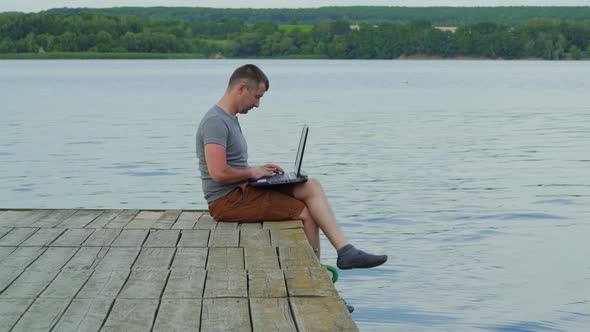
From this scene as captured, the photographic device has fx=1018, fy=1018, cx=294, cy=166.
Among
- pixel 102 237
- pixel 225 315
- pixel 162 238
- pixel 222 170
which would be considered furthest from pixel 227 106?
pixel 225 315

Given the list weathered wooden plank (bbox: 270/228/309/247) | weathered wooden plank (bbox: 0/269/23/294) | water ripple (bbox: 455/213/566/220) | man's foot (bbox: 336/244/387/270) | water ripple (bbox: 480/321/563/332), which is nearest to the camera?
weathered wooden plank (bbox: 0/269/23/294)

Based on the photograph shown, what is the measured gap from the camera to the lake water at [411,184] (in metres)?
8.33

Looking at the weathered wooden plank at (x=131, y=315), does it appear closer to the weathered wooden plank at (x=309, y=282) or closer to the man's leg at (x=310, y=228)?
the weathered wooden plank at (x=309, y=282)

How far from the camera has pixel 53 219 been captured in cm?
732

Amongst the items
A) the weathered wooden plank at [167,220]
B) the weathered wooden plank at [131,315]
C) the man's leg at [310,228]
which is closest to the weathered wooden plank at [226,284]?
the weathered wooden plank at [131,315]

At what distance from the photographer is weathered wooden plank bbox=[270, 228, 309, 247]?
6.07m

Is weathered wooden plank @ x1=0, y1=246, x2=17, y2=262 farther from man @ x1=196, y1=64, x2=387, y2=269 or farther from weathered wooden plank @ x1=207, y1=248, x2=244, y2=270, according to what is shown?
man @ x1=196, y1=64, x2=387, y2=269

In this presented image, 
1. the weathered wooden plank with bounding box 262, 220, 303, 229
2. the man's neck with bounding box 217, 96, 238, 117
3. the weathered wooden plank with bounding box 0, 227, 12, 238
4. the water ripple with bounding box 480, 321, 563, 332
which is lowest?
the water ripple with bounding box 480, 321, 563, 332


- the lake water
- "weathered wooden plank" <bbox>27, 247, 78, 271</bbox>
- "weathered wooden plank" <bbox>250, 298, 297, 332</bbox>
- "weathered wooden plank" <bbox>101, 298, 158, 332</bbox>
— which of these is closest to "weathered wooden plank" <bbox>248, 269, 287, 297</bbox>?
"weathered wooden plank" <bbox>250, 298, 297, 332</bbox>

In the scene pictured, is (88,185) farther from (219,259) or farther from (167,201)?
(219,259)

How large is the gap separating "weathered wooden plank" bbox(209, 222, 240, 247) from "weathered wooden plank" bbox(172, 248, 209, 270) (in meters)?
0.19

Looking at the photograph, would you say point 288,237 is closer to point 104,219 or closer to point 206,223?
point 206,223

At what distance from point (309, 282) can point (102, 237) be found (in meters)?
1.99

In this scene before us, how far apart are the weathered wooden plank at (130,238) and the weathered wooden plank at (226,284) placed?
106 cm
